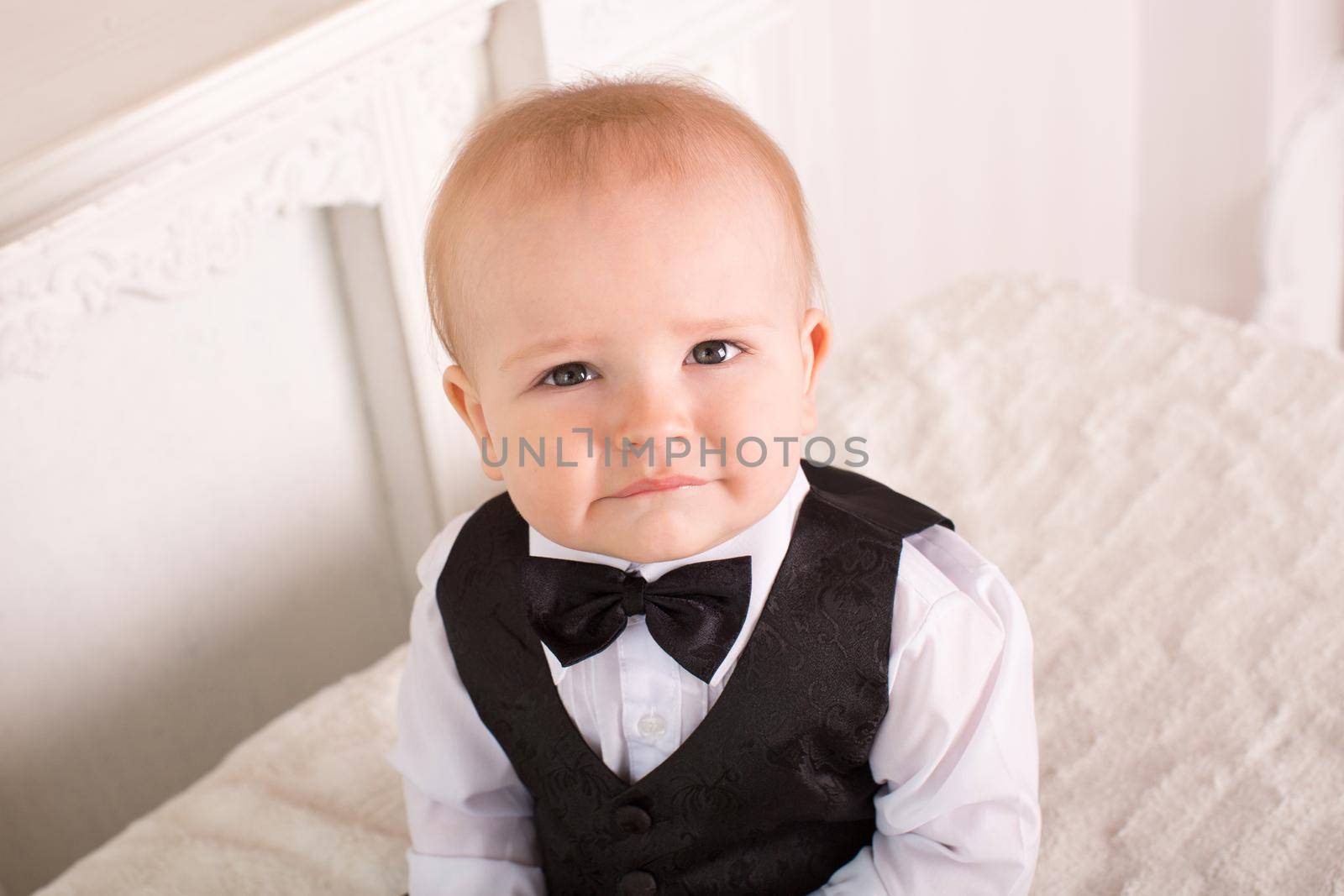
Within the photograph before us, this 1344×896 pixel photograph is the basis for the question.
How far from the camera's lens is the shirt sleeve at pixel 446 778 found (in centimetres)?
95

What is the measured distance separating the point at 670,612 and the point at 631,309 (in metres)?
0.21

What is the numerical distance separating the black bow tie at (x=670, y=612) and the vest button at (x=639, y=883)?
0.16 meters

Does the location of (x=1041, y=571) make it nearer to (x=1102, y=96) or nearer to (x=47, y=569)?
(x=47, y=569)

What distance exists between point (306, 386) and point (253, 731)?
0.40 meters

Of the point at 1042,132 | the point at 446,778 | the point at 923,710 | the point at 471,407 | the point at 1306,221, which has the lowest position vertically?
the point at 1306,221

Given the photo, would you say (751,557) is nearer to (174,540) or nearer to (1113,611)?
(1113,611)

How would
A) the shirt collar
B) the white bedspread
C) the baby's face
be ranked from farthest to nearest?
1. the white bedspread
2. the shirt collar
3. the baby's face

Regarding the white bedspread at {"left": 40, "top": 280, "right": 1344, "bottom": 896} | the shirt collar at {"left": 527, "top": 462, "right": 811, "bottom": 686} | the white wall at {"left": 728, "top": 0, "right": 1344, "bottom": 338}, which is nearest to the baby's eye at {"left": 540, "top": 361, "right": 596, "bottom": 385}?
the shirt collar at {"left": 527, "top": 462, "right": 811, "bottom": 686}

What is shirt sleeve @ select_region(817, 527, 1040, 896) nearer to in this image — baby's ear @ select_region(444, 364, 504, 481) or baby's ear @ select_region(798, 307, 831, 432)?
baby's ear @ select_region(798, 307, 831, 432)

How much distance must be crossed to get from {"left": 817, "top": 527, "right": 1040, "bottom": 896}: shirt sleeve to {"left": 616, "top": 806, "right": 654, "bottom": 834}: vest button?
0.53 feet

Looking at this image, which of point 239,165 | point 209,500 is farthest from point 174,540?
point 239,165

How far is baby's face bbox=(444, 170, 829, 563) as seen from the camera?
2.46 ft

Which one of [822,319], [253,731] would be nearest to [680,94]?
[822,319]

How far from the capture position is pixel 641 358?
755 millimetres
